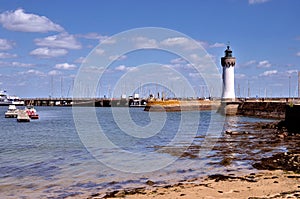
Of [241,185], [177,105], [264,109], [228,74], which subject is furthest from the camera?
[177,105]

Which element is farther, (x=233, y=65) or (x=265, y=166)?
(x=233, y=65)

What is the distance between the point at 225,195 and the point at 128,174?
6982mm

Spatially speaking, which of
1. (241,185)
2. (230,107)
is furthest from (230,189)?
(230,107)

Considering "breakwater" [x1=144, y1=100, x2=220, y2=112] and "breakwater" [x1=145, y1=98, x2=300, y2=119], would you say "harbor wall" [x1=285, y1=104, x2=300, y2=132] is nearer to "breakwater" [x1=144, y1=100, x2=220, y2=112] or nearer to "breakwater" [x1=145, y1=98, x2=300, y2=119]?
"breakwater" [x1=145, y1=98, x2=300, y2=119]

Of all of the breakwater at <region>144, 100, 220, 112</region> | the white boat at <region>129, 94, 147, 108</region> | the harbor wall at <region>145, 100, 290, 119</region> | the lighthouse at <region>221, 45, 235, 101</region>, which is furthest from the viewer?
the white boat at <region>129, 94, 147, 108</region>

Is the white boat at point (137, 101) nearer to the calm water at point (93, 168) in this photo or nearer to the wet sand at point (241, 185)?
the calm water at point (93, 168)

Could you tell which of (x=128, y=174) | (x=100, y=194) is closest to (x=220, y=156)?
(x=128, y=174)

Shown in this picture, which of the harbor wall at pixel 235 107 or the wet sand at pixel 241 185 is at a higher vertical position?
the harbor wall at pixel 235 107

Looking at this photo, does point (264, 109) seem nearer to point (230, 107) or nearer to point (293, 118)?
point (230, 107)

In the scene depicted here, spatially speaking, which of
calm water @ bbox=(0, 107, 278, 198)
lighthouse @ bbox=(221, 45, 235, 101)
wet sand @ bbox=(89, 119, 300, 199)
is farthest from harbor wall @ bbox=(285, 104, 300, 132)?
lighthouse @ bbox=(221, 45, 235, 101)

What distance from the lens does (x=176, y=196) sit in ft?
44.2

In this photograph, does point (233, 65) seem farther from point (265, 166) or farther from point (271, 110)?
point (265, 166)

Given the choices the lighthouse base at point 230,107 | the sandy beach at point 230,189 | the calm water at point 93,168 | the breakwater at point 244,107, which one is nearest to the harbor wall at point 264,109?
the breakwater at point 244,107

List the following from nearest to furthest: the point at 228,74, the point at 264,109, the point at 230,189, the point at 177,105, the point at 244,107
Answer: the point at 230,189 → the point at 264,109 → the point at 228,74 → the point at 244,107 → the point at 177,105
